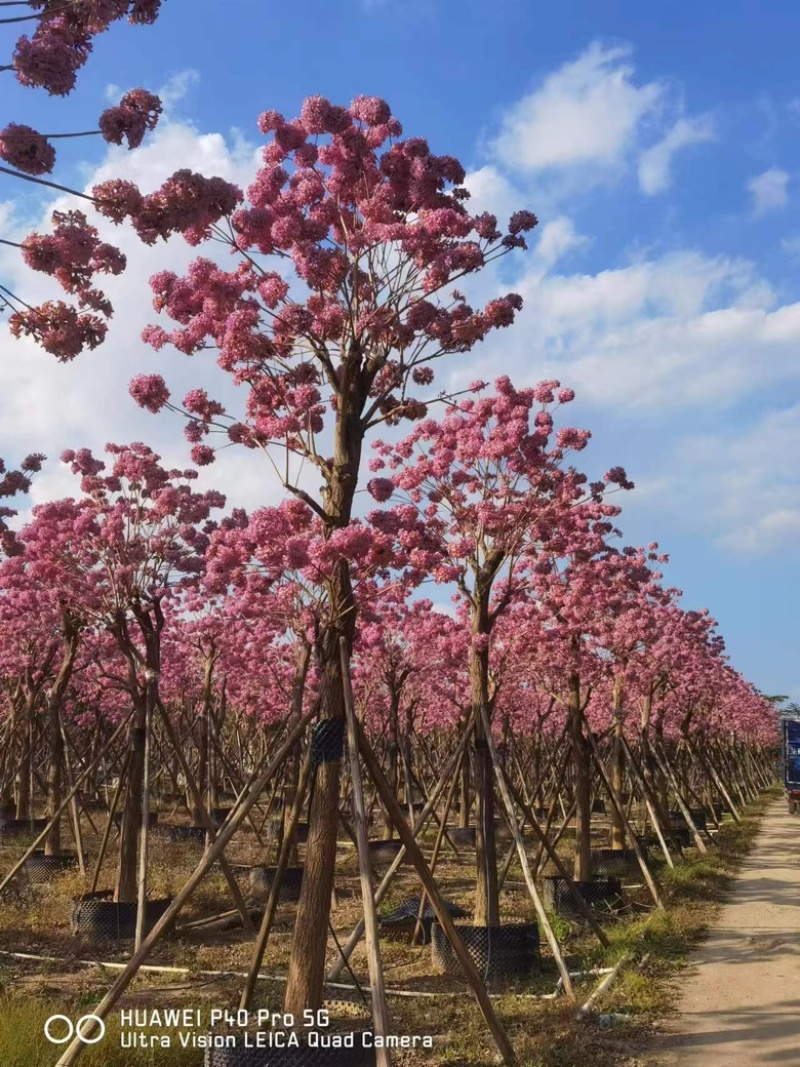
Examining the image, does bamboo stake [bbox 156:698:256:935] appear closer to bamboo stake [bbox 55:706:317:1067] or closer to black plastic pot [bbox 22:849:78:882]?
bamboo stake [bbox 55:706:317:1067]

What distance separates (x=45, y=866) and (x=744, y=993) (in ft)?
39.3

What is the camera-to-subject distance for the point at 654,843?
2231 cm

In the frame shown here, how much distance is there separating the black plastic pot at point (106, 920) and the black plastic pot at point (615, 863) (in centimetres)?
916

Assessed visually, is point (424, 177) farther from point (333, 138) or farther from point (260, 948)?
point (260, 948)

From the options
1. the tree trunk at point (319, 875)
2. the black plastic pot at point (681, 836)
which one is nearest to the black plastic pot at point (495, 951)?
the tree trunk at point (319, 875)

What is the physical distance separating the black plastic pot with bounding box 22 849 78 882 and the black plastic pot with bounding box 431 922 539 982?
8.92 metres

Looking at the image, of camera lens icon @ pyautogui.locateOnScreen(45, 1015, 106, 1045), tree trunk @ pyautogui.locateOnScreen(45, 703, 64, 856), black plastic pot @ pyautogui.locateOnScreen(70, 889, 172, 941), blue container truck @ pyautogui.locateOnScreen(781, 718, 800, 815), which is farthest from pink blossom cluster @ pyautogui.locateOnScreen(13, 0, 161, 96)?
blue container truck @ pyautogui.locateOnScreen(781, 718, 800, 815)

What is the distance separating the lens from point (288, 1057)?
6199 millimetres

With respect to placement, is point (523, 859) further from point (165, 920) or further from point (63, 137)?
point (63, 137)

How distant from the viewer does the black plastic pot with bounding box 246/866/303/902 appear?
15.1 meters

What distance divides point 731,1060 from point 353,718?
4.04 metres

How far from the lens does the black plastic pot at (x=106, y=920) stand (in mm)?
11797

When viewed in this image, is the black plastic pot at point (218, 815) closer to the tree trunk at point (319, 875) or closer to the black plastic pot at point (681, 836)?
the black plastic pot at point (681, 836)

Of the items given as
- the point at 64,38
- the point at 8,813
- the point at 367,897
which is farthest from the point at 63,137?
the point at 8,813
